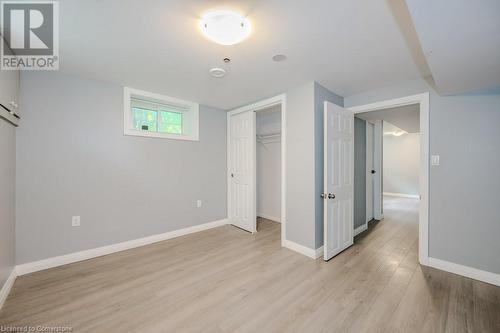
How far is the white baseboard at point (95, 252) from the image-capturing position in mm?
2254

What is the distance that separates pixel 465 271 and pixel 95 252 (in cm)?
444

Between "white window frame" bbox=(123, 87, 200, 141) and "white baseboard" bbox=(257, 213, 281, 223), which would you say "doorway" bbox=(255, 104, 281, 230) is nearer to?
"white baseboard" bbox=(257, 213, 281, 223)

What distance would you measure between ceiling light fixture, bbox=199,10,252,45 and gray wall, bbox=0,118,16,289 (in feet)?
6.68

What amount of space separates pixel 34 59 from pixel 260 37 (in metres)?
2.42

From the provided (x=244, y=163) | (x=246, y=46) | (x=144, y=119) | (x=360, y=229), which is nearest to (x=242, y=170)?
(x=244, y=163)

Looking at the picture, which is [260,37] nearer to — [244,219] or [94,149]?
[94,149]

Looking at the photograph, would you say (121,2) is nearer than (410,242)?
Yes

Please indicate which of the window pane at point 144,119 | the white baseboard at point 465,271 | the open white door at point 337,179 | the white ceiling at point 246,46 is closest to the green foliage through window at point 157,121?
the window pane at point 144,119

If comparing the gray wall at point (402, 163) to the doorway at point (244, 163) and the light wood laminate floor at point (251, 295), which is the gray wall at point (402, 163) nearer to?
the light wood laminate floor at point (251, 295)

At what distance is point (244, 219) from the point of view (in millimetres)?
3787

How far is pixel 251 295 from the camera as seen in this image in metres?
1.90

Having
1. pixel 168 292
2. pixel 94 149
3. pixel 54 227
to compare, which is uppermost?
pixel 94 149

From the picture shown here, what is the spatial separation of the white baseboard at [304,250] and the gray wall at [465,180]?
4.31 feet

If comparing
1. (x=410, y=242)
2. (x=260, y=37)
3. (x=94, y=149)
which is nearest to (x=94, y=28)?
(x=260, y=37)
